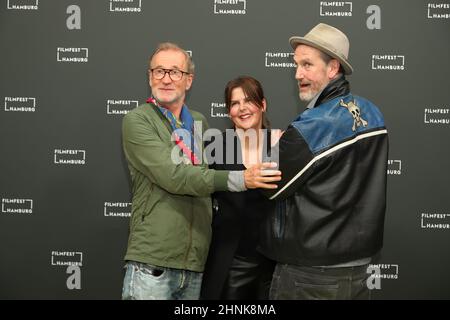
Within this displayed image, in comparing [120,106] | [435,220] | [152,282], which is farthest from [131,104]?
[435,220]

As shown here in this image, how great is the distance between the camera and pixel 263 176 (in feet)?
6.99

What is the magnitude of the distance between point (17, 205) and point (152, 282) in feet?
4.83

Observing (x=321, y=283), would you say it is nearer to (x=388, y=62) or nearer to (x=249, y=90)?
(x=249, y=90)

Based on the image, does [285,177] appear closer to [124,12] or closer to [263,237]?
[263,237]

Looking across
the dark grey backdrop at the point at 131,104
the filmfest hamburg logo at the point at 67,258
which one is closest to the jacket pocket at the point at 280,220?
the dark grey backdrop at the point at 131,104

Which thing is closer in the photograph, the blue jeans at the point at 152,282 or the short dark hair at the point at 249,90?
the blue jeans at the point at 152,282

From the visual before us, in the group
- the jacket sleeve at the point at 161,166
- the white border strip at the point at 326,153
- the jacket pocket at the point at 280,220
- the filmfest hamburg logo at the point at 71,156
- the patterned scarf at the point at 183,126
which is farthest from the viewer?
the filmfest hamburg logo at the point at 71,156

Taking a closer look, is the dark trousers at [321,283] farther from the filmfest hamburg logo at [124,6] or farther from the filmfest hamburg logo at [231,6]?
the filmfest hamburg logo at [124,6]

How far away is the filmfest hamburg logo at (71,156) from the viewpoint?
3.36 meters

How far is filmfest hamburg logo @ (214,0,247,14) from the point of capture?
328 centimetres

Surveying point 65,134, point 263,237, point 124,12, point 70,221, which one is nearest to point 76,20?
point 124,12

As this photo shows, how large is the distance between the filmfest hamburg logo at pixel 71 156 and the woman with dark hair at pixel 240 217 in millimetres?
1166

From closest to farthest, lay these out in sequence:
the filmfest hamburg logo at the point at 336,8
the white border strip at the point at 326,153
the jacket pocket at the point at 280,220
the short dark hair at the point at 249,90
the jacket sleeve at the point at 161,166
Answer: the white border strip at the point at 326,153 → the jacket pocket at the point at 280,220 → the jacket sleeve at the point at 161,166 → the short dark hair at the point at 249,90 → the filmfest hamburg logo at the point at 336,8

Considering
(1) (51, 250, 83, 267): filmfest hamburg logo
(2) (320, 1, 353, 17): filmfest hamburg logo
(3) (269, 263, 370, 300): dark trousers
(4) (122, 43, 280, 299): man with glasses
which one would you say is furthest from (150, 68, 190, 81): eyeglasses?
(1) (51, 250, 83, 267): filmfest hamburg logo
